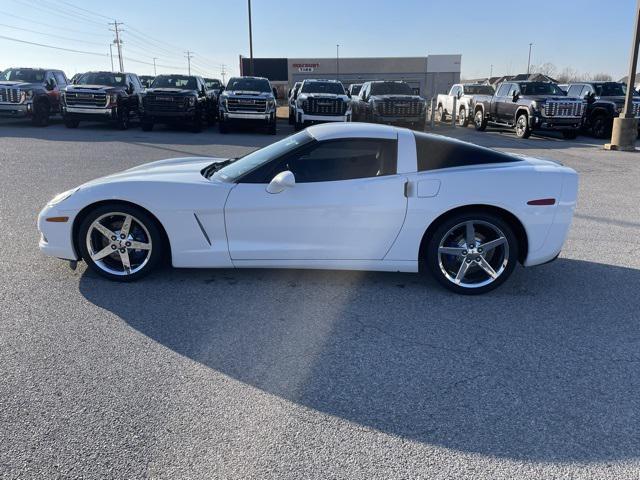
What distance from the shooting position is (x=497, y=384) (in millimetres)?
3211

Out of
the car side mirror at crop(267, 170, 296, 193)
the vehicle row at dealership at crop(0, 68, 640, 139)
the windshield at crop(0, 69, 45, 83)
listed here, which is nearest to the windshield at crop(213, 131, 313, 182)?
the car side mirror at crop(267, 170, 296, 193)

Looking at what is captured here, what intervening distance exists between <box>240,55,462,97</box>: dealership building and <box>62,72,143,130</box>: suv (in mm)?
42639

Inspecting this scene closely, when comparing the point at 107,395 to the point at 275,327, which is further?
the point at 275,327

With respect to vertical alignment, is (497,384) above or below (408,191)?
below

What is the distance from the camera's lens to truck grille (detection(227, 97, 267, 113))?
18734 mm

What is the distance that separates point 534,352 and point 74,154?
12427 millimetres

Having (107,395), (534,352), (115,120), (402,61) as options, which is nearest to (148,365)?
(107,395)

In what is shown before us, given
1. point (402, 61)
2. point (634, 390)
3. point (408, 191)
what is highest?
point (402, 61)

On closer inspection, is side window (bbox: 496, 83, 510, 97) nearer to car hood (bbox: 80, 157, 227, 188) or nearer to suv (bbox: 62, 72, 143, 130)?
suv (bbox: 62, 72, 143, 130)

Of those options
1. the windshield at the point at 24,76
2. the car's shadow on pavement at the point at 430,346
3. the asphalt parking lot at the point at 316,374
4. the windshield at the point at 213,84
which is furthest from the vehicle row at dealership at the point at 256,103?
the car's shadow on pavement at the point at 430,346

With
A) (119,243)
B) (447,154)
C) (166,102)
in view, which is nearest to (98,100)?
(166,102)

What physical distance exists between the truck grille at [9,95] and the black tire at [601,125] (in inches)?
816

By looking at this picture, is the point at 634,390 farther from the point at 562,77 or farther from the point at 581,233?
the point at 562,77

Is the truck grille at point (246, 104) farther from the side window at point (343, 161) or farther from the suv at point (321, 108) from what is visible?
the side window at point (343, 161)
